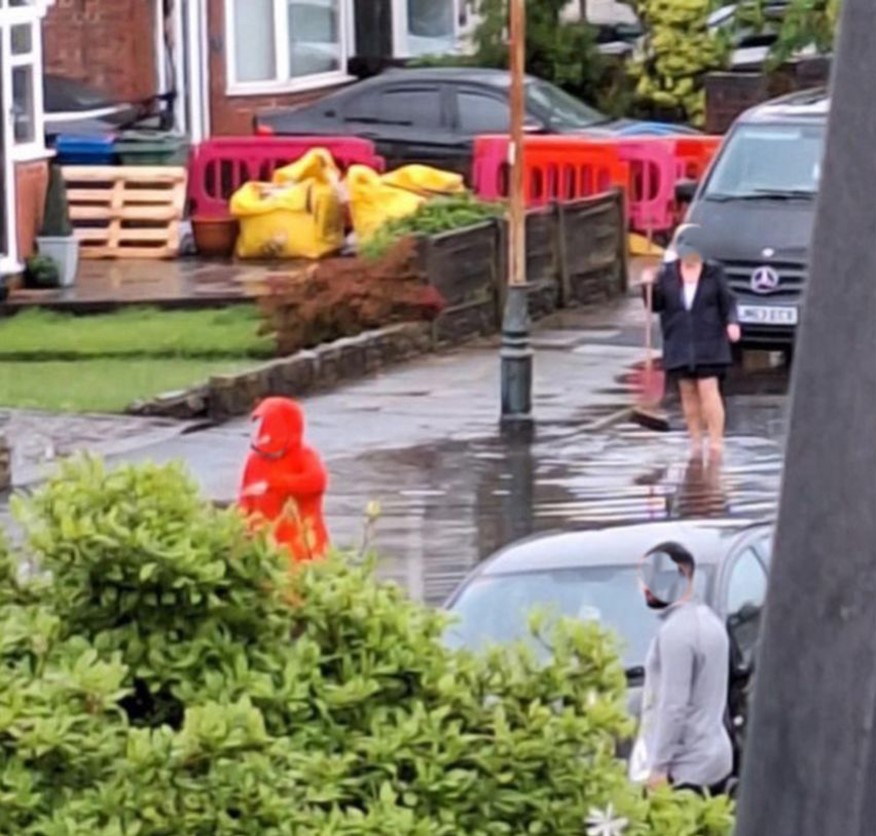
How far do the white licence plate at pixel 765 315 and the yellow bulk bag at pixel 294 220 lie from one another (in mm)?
6374

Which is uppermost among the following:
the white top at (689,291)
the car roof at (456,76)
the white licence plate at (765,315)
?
the white top at (689,291)

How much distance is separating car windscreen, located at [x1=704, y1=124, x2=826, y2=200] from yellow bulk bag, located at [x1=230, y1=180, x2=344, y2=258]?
522cm

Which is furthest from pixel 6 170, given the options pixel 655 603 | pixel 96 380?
pixel 655 603

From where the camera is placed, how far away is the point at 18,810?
4.99 metres

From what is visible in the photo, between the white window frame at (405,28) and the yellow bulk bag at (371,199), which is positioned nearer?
the yellow bulk bag at (371,199)

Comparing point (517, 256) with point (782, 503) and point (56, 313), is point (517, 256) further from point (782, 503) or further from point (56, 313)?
point (782, 503)

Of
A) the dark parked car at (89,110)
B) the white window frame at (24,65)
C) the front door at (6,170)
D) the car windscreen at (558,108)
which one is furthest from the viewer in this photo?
the car windscreen at (558,108)

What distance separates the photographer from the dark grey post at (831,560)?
13.3 ft

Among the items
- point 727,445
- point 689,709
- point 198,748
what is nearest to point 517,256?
point 727,445

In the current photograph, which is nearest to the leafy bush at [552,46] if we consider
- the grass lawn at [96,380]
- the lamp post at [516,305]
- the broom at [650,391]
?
the broom at [650,391]

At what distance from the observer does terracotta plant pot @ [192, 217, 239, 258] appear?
29.0 m

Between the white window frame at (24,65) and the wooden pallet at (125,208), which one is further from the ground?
the white window frame at (24,65)

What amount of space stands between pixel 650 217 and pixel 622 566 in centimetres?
1784

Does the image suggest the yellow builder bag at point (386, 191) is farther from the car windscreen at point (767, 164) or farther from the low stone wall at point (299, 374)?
the low stone wall at point (299, 374)
